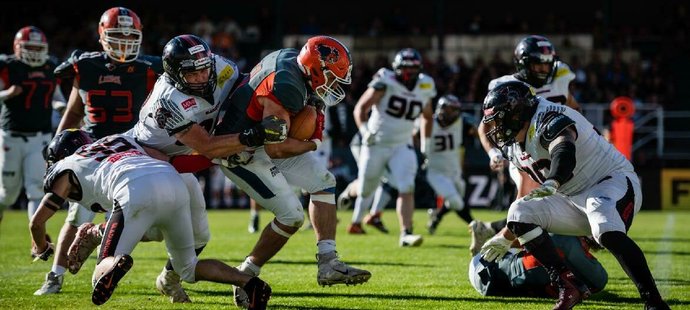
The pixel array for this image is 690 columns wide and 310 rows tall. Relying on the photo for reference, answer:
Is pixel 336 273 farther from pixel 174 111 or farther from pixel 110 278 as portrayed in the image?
pixel 110 278

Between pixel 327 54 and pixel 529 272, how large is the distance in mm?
2016

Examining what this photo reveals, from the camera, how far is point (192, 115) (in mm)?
5902

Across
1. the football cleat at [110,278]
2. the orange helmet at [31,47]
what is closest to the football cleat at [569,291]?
A: the football cleat at [110,278]

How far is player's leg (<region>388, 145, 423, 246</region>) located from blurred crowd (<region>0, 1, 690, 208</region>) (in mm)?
7196

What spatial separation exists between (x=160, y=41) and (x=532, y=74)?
1741cm

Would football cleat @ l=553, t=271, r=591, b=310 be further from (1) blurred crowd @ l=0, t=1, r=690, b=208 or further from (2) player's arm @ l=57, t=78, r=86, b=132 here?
(1) blurred crowd @ l=0, t=1, r=690, b=208

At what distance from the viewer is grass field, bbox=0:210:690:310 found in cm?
649

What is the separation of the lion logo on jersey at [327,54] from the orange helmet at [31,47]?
5.21 meters

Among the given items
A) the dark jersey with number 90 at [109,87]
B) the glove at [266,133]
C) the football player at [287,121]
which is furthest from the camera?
the dark jersey with number 90 at [109,87]

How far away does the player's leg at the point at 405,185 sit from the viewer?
36.5 feet

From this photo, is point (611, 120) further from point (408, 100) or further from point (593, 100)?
point (408, 100)

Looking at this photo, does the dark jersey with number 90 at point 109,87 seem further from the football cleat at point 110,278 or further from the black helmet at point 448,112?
the black helmet at point 448,112

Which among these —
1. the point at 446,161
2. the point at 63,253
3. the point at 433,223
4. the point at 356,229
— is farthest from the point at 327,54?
the point at 446,161

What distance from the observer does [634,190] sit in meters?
6.07
